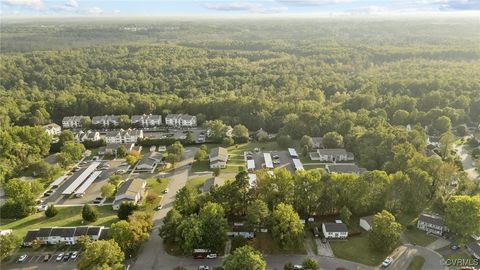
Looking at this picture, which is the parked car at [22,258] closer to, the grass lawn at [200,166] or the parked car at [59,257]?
the parked car at [59,257]

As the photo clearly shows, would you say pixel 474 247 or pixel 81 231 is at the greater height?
pixel 81 231

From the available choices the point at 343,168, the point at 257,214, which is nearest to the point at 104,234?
the point at 257,214

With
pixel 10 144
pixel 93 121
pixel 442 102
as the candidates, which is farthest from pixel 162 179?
pixel 442 102

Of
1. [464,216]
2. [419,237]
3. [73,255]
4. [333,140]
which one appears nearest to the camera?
[73,255]

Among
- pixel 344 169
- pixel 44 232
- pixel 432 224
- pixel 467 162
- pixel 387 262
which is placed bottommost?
pixel 467 162

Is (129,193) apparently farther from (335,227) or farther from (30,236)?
(335,227)

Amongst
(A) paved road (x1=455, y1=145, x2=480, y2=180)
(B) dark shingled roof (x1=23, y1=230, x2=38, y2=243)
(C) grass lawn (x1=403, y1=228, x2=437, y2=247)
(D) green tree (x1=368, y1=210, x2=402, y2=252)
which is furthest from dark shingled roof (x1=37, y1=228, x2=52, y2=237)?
(A) paved road (x1=455, y1=145, x2=480, y2=180)

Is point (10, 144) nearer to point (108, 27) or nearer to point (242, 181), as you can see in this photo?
point (242, 181)

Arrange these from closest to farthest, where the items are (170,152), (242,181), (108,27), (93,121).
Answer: (242,181) < (170,152) < (93,121) < (108,27)
